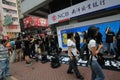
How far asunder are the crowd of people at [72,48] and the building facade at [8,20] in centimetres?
3451

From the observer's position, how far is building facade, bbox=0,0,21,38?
162ft

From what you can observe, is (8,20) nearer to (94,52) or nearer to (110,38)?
(110,38)

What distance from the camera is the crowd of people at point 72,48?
4.83 m

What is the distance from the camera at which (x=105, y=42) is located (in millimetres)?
10727

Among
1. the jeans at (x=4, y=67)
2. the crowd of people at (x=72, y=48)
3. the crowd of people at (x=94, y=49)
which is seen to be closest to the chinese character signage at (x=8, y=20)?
the crowd of people at (x=72, y=48)

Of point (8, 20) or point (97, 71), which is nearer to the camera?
point (97, 71)

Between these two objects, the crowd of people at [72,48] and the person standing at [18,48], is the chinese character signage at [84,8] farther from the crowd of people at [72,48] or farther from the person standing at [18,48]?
the person standing at [18,48]

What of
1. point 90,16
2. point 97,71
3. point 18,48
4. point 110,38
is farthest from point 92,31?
point 18,48

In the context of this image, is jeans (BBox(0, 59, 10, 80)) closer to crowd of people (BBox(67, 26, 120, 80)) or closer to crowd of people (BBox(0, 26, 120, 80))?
crowd of people (BBox(0, 26, 120, 80))

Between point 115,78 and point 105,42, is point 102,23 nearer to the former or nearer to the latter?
point 105,42

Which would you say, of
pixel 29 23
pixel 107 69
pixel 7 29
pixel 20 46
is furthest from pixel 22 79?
pixel 7 29

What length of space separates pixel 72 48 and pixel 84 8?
5.22 m

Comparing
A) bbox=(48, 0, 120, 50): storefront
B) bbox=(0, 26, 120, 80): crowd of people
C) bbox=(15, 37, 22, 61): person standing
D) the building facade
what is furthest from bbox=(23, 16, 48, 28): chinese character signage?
bbox=(15, 37, 22, 61): person standing

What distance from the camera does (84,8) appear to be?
1167cm
